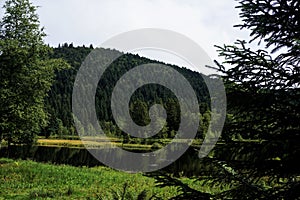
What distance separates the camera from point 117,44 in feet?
64.8

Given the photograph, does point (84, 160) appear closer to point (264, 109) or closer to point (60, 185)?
point (60, 185)

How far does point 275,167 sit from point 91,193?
13930 mm

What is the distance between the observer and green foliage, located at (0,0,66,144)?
68.7 ft

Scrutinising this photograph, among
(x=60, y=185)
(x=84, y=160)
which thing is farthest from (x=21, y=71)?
(x=84, y=160)

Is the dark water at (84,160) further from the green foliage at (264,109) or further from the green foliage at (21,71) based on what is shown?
the green foliage at (264,109)

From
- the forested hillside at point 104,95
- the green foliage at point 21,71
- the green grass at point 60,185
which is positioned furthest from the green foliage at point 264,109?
the forested hillside at point 104,95

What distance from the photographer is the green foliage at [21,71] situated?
2094 cm

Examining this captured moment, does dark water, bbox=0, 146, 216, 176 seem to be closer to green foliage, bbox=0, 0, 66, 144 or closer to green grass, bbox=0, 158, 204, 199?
green grass, bbox=0, 158, 204, 199

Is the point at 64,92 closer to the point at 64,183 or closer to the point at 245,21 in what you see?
the point at 64,183

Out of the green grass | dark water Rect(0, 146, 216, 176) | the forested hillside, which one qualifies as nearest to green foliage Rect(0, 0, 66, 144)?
the green grass

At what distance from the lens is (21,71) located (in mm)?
21688

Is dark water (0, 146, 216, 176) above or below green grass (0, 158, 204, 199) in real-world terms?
below

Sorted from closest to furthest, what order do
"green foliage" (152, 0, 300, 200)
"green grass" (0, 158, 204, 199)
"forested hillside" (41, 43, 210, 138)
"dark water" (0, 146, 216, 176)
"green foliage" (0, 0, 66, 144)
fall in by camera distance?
"green foliage" (152, 0, 300, 200) → "green grass" (0, 158, 204, 199) → "green foliage" (0, 0, 66, 144) → "dark water" (0, 146, 216, 176) → "forested hillside" (41, 43, 210, 138)

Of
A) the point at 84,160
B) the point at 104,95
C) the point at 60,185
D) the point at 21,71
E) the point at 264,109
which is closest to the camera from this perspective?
the point at 264,109
